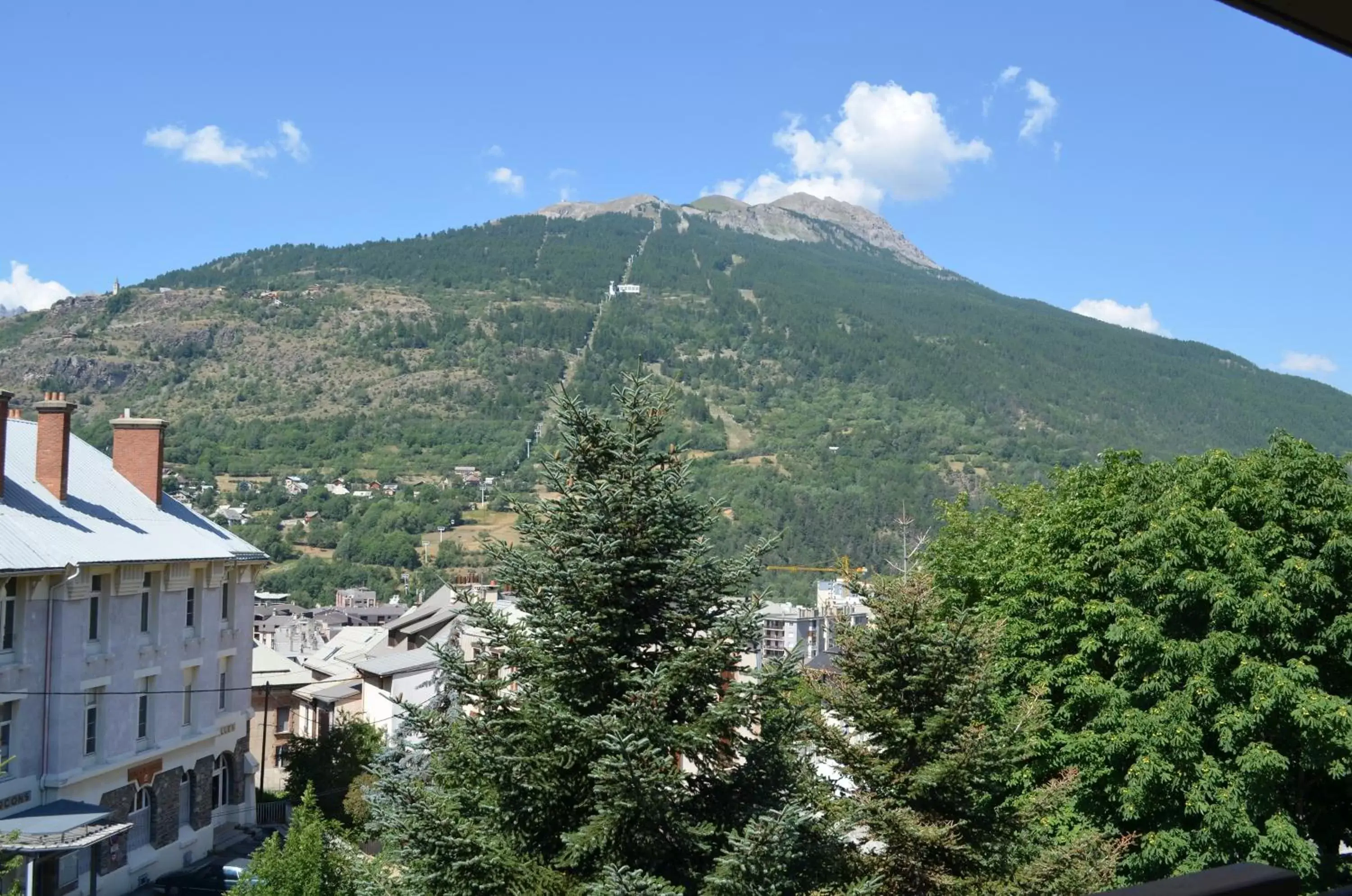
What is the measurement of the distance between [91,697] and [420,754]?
7.39 m

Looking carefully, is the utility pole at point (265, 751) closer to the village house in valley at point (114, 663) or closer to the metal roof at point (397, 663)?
the metal roof at point (397, 663)

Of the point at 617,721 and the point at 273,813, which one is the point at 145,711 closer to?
the point at 273,813

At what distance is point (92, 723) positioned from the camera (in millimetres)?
24891

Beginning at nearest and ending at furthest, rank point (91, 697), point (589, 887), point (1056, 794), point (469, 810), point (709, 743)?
point (589, 887)
point (709, 743)
point (469, 810)
point (1056, 794)
point (91, 697)

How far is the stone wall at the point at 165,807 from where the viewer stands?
2791 centimetres

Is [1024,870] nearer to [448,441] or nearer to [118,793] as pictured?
[118,793]

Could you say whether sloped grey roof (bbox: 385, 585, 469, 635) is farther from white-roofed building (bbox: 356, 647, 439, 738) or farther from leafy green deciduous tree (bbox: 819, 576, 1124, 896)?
leafy green deciduous tree (bbox: 819, 576, 1124, 896)

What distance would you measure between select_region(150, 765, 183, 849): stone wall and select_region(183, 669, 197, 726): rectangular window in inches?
48.6

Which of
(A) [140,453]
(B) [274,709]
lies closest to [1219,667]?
(A) [140,453]

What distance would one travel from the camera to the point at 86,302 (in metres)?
196

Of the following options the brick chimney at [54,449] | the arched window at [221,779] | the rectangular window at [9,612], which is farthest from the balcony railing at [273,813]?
the rectangular window at [9,612]

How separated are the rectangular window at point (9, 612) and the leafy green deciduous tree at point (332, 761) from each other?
12943 mm

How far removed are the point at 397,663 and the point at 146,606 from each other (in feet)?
48.3

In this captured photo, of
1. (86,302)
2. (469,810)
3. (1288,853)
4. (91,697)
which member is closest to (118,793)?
(91,697)
